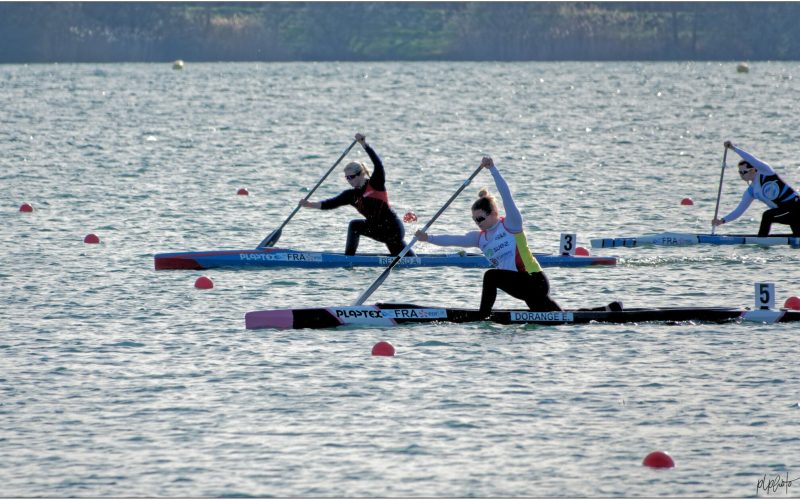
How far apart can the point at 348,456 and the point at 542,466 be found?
1505 millimetres

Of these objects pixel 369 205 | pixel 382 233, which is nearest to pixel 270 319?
pixel 369 205

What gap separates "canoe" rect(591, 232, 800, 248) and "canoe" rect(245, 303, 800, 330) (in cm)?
592

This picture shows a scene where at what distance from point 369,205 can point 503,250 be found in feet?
15.2

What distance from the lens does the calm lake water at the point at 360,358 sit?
36.3 ft

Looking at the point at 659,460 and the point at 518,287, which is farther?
the point at 518,287

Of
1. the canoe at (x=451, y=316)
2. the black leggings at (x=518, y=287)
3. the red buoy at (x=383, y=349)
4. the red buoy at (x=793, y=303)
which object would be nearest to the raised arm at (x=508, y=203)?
the black leggings at (x=518, y=287)

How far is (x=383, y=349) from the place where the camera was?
14.7 m

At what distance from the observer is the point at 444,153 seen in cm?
4300

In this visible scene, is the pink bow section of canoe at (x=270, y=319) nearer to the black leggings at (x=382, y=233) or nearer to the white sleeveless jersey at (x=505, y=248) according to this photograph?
the white sleeveless jersey at (x=505, y=248)

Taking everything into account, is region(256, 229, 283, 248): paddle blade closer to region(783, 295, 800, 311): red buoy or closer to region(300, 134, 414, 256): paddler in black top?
region(300, 134, 414, 256): paddler in black top

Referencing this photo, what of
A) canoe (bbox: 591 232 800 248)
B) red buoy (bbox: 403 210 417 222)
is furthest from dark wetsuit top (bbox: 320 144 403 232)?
red buoy (bbox: 403 210 417 222)

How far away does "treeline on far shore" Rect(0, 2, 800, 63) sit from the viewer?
101562 millimetres

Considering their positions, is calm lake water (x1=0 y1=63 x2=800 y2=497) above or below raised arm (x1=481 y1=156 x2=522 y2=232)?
below

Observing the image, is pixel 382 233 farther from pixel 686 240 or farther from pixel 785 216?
pixel 785 216
